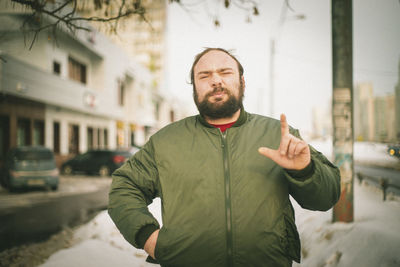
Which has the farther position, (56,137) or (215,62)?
(56,137)

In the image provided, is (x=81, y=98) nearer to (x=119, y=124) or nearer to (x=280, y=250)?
(x=119, y=124)

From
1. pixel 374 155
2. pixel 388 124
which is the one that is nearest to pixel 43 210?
pixel 388 124

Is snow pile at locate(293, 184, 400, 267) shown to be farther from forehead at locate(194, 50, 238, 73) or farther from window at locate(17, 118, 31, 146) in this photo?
window at locate(17, 118, 31, 146)

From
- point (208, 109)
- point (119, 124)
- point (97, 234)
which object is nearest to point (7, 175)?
point (97, 234)

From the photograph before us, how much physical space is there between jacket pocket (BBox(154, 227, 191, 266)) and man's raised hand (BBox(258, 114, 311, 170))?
706 mm

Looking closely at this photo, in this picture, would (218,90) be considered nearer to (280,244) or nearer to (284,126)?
(284,126)

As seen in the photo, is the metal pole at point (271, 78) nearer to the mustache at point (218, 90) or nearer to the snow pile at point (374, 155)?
the snow pile at point (374, 155)

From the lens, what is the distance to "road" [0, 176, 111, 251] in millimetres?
5502

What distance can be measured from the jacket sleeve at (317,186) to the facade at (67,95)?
29.2ft

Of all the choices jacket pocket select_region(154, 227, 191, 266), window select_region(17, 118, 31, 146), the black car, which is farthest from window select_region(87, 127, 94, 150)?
jacket pocket select_region(154, 227, 191, 266)

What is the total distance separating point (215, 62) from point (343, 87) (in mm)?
2409

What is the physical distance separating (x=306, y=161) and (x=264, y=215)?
1.43 ft

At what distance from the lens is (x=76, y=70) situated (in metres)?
20.7

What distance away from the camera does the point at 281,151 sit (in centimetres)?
151
